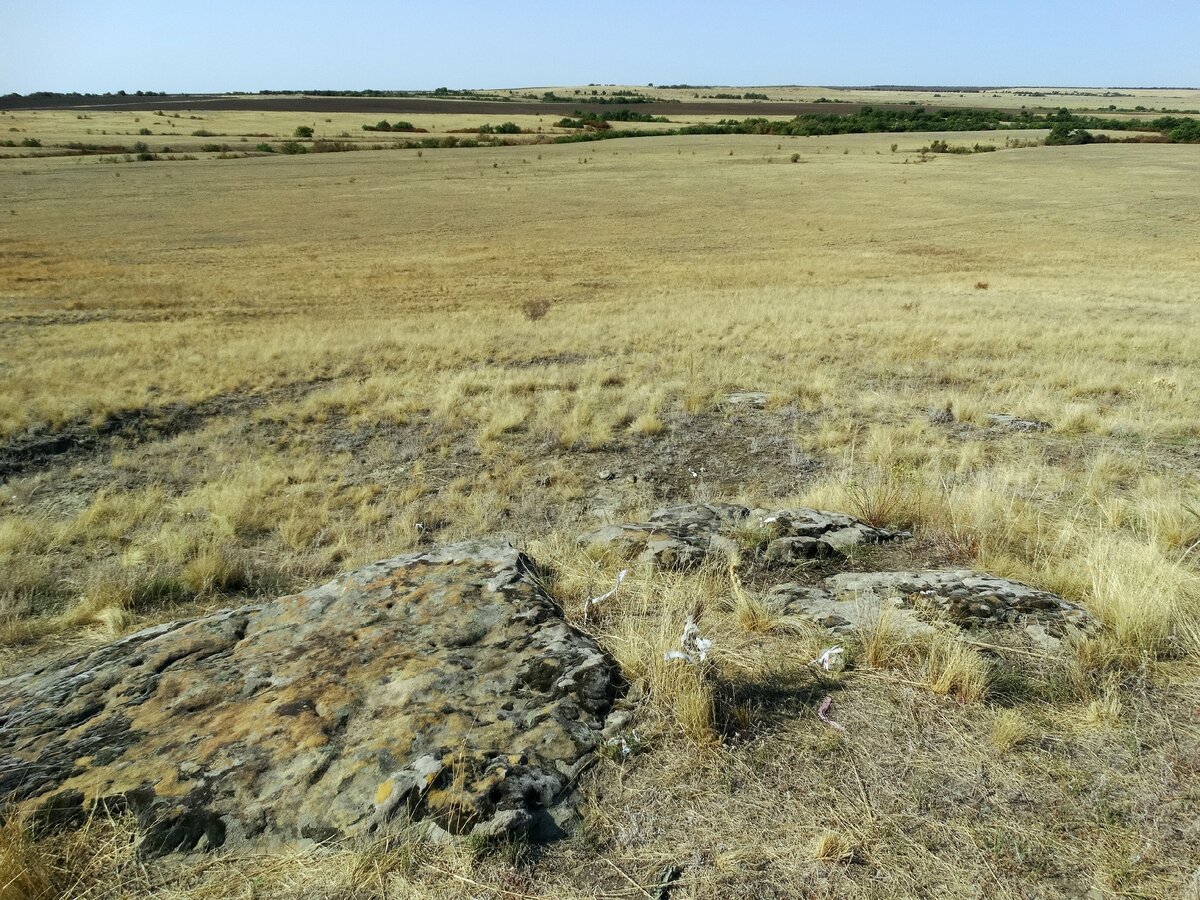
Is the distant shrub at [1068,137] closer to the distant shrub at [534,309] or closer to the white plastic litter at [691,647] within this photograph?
the distant shrub at [534,309]

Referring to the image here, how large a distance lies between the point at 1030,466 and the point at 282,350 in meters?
12.5

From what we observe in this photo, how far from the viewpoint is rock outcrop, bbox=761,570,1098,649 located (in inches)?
141

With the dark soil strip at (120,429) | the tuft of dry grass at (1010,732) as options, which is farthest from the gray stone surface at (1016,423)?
the dark soil strip at (120,429)

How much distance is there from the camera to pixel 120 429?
400 inches

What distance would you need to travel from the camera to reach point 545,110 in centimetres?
12075

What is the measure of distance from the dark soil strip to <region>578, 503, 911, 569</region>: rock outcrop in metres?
7.43

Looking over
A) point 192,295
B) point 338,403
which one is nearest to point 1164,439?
point 338,403

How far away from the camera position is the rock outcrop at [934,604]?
3590 mm

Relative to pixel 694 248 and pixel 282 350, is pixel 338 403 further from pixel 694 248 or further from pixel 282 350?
pixel 694 248

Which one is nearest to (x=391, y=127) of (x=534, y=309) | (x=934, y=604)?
(x=534, y=309)

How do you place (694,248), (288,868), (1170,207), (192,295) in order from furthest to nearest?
(1170,207)
(694,248)
(192,295)
(288,868)

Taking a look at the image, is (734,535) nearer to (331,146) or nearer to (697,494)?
(697,494)

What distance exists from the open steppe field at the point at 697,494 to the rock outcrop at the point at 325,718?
5.9 inches

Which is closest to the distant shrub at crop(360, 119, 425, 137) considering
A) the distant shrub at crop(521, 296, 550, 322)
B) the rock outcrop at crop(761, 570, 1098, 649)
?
the distant shrub at crop(521, 296, 550, 322)
